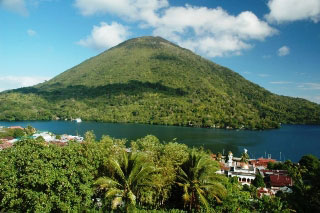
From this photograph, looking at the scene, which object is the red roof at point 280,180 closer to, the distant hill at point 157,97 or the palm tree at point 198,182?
the palm tree at point 198,182

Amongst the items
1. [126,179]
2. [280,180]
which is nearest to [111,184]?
[126,179]

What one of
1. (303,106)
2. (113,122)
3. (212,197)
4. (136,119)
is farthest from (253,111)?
(212,197)

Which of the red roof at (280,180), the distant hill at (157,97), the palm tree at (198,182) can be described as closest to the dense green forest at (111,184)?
the palm tree at (198,182)

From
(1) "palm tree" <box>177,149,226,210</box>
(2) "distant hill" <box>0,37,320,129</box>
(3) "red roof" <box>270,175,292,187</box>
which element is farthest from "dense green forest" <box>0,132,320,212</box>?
(2) "distant hill" <box>0,37,320,129</box>

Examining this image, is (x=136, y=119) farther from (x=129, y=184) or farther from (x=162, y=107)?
(x=129, y=184)

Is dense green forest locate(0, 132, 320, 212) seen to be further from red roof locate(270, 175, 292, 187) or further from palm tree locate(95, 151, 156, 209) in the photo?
red roof locate(270, 175, 292, 187)

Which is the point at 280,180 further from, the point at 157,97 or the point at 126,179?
the point at 157,97

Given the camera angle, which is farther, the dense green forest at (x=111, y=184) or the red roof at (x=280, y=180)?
the red roof at (x=280, y=180)
